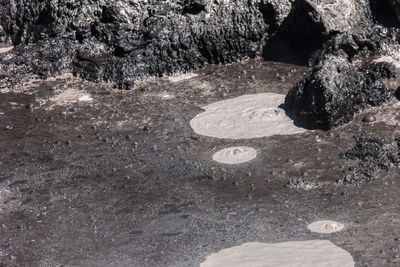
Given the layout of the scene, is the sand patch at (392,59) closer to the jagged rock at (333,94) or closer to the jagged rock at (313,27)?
the jagged rock at (313,27)

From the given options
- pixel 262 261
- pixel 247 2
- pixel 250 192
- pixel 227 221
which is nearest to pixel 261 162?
pixel 250 192

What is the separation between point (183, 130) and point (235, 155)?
94 centimetres

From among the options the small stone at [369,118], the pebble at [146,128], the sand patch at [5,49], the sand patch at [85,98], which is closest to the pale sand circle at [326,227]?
the small stone at [369,118]

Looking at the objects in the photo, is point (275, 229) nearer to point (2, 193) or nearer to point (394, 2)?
point (2, 193)

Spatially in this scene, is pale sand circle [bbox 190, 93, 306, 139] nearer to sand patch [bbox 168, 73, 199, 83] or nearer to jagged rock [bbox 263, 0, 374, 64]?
sand patch [bbox 168, 73, 199, 83]

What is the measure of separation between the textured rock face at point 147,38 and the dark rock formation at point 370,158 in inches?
127

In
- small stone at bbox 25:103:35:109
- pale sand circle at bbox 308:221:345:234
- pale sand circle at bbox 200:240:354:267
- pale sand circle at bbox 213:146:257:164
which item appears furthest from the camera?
small stone at bbox 25:103:35:109

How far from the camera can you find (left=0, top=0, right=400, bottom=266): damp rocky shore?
6.11 m

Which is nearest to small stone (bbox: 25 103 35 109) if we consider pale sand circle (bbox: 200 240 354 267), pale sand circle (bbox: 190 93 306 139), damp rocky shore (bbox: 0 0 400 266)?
damp rocky shore (bbox: 0 0 400 266)

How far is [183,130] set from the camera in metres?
8.10

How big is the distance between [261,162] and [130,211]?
59.0 inches

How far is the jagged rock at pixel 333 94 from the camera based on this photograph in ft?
25.8

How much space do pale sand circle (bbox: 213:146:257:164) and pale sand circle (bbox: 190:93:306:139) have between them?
0.33m

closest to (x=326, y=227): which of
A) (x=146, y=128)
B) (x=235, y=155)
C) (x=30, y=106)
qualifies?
(x=235, y=155)
